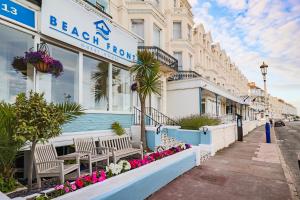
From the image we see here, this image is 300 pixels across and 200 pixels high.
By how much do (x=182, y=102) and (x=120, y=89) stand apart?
772 centimetres

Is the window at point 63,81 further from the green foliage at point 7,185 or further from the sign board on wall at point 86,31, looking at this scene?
the green foliage at point 7,185

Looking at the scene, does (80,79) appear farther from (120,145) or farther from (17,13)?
(120,145)

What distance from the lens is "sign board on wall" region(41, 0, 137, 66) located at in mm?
6576

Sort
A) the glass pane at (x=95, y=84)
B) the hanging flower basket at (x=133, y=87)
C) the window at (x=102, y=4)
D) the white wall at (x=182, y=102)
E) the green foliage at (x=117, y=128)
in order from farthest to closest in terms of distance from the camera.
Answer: the white wall at (x=182, y=102)
the window at (x=102, y=4)
the hanging flower basket at (x=133, y=87)
the green foliage at (x=117, y=128)
the glass pane at (x=95, y=84)

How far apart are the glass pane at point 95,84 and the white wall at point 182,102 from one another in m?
8.74

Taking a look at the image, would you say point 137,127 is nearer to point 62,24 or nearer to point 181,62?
point 62,24

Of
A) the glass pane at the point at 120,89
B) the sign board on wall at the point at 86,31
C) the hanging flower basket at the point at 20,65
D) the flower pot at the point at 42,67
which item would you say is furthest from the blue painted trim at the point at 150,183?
the sign board on wall at the point at 86,31

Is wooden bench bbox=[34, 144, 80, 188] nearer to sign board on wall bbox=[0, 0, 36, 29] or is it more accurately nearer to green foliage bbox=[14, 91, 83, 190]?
green foliage bbox=[14, 91, 83, 190]

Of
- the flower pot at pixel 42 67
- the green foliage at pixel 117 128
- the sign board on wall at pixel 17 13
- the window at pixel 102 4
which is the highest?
the window at pixel 102 4

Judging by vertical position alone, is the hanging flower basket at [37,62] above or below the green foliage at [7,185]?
above

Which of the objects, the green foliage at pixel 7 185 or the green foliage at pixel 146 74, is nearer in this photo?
the green foliage at pixel 7 185

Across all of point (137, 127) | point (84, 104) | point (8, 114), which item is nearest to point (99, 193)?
point (8, 114)

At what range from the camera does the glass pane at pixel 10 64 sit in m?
5.68

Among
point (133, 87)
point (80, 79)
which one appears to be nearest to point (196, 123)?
point (133, 87)
